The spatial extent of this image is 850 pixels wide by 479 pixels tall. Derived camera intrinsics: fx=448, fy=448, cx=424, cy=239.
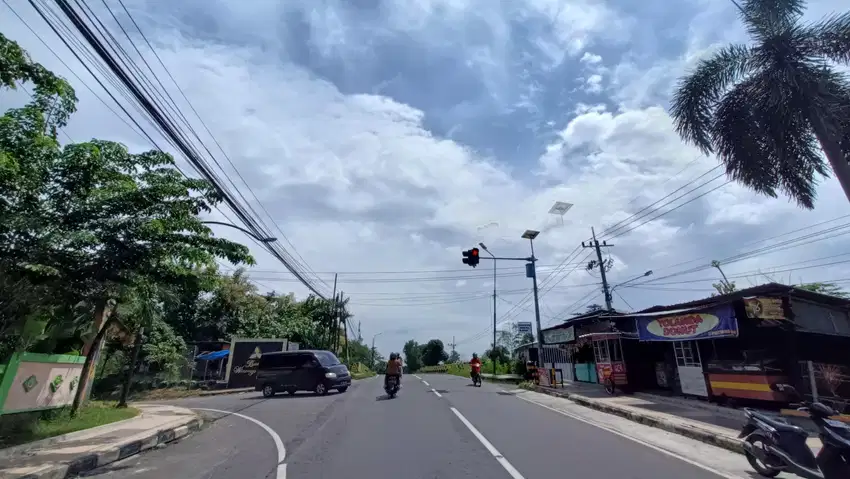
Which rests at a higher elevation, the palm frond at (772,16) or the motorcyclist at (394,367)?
the palm frond at (772,16)

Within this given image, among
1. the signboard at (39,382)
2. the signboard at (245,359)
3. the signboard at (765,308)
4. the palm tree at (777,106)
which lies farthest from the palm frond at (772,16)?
the signboard at (245,359)

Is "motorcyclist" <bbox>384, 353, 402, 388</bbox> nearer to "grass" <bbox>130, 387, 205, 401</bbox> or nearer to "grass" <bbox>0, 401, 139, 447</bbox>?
"grass" <bbox>0, 401, 139, 447</bbox>

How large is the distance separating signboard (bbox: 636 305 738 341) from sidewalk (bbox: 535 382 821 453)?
77.9 inches

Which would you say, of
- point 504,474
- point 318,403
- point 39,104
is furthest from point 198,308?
point 504,474

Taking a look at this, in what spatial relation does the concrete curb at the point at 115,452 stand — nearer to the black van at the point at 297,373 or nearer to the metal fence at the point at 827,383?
the black van at the point at 297,373

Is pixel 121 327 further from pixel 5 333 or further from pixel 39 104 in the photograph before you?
pixel 39 104

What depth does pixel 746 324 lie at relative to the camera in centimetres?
1328

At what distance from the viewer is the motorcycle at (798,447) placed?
5.23m

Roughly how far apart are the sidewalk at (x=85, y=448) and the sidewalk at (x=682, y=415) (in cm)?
1075

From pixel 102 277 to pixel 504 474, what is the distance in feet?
A: 28.3

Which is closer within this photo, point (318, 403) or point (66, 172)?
point (66, 172)

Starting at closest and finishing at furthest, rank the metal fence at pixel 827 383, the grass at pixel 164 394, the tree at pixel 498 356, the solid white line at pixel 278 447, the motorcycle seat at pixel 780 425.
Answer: the motorcycle seat at pixel 780 425, the solid white line at pixel 278 447, the metal fence at pixel 827 383, the grass at pixel 164 394, the tree at pixel 498 356

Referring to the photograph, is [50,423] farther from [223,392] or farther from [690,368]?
[690,368]

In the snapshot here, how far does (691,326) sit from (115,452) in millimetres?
14988
